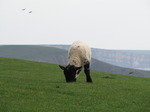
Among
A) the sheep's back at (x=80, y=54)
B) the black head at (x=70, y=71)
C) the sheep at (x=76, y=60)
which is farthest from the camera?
the sheep's back at (x=80, y=54)

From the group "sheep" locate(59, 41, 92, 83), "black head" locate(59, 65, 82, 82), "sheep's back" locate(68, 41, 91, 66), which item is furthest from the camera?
"sheep's back" locate(68, 41, 91, 66)

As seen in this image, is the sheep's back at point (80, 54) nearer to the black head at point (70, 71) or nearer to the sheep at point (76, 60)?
the sheep at point (76, 60)

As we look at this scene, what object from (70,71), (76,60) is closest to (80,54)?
(76,60)

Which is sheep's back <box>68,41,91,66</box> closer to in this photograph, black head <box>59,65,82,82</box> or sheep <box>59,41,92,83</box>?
sheep <box>59,41,92,83</box>

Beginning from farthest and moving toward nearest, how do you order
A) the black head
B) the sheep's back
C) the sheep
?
the sheep's back, the sheep, the black head

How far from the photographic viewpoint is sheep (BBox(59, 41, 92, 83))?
25312 millimetres

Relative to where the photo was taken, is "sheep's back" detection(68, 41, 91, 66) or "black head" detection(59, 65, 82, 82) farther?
"sheep's back" detection(68, 41, 91, 66)

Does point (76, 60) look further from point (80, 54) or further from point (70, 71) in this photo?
point (70, 71)

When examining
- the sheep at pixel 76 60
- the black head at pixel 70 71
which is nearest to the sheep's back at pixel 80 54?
the sheep at pixel 76 60

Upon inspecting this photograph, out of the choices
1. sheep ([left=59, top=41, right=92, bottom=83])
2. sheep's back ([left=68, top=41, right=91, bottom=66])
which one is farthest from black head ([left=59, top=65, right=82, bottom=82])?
sheep's back ([left=68, top=41, right=91, bottom=66])

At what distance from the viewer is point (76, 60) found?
25.9 meters

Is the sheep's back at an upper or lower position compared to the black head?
upper

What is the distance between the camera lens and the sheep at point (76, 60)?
25312 mm

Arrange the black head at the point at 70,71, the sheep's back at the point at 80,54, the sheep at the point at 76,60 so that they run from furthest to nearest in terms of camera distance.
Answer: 1. the sheep's back at the point at 80,54
2. the sheep at the point at 76,60
3. the black head at the point at 70,71
